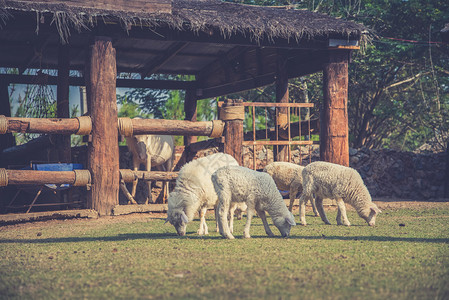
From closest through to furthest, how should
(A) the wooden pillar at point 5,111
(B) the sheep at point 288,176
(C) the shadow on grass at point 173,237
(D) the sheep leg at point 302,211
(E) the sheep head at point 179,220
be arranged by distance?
(C) the shadow on grass at point 173,237
(E) the sheep head at point 179,220
(D) the sheep leg at point 302,211
(B) the sheep at point 288,176
(A) the wooden pillar at point 5,111

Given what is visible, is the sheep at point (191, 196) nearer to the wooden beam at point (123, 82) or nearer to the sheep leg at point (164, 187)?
the sheep leg at point (164, 187)

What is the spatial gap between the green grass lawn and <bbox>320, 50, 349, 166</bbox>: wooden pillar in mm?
3655

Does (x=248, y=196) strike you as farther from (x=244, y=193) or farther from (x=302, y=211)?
(x=302, y=211)

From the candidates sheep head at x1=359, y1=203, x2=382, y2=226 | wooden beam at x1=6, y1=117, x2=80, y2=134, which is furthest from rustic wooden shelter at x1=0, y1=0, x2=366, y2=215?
sheep head at x1=359, y1=203, x2=382, y2=226

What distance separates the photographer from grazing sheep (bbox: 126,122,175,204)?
14570 millimetres

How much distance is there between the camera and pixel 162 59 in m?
15.0

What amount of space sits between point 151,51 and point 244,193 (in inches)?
322

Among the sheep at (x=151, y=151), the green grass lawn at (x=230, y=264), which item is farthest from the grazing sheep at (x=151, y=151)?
the green grass lawn at (x=230, y=264)

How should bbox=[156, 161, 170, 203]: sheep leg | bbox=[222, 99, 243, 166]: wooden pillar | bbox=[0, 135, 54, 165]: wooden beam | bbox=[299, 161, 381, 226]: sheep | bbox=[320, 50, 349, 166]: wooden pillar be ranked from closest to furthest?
bbox=[299, 161, 381, 226]: sheep < bbox=[222, 99, 243, 166]: wooden pillar < bbox=[320, 50, 349, 166]: wooden pillar < bbox=[0, 135, 54, 165]: wooden beam < bbox=[156, 161, 170, 203]: sheep leg

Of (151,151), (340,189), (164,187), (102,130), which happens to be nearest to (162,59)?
(151,151)

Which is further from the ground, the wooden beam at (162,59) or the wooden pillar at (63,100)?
the wooden beam at (162,59)

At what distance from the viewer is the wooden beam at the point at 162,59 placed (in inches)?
542

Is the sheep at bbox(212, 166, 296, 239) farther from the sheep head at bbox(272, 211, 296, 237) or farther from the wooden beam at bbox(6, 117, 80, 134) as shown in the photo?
the wooden beam at bbox(6, 117, 80, 134)

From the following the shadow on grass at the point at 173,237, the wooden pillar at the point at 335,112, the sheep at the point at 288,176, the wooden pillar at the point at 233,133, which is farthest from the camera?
the wooden pillar at the point at 335,112
